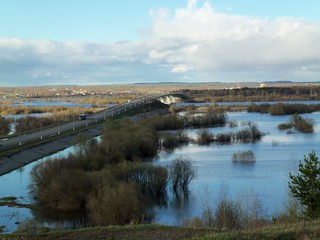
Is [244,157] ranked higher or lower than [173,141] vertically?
higher

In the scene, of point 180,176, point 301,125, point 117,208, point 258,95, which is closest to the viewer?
point 117,208

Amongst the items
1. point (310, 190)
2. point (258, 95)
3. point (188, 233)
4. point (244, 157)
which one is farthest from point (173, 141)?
point (258, 95)

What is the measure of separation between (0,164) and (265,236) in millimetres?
30099

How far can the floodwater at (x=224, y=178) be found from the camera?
22391 millimetres

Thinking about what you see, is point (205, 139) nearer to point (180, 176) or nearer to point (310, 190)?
point (180, 176)

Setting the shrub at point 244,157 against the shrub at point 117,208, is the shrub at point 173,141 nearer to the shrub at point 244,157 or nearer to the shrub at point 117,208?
the shrub at point 244,157

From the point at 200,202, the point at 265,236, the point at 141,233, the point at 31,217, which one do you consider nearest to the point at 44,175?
the point at 31,217

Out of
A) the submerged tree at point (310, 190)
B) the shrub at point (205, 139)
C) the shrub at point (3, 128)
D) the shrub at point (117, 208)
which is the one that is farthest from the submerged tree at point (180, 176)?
the shrub at point (3, 128)

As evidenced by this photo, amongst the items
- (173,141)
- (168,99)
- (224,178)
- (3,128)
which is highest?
(168,99)

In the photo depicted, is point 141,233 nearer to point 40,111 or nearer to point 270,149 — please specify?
point 270,149

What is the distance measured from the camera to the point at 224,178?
29.7 metres

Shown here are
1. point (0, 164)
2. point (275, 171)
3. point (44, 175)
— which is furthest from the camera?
point (0, 164)

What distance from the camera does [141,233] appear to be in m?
10.6

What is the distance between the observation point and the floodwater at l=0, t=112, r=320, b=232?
22.4 meters
